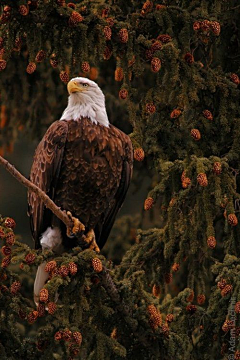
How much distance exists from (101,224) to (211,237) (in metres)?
1.28

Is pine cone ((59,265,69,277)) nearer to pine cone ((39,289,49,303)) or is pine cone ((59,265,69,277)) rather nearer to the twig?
pine cone ((39,289,49,303))

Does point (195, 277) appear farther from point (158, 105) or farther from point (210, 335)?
point (158, 105)

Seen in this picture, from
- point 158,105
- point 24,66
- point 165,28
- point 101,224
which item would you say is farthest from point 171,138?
point 24,66

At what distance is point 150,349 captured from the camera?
436 cm

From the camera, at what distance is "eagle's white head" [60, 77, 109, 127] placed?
17.6ft

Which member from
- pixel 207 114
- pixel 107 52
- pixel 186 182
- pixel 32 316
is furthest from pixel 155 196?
pixel 32 316

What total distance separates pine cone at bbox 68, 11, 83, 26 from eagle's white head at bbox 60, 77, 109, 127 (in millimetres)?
791

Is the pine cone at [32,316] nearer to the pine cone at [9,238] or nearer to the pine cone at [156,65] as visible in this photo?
the pine cone at [9,238]

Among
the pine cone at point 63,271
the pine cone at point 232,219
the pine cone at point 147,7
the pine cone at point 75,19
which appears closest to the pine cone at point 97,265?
the pine cone at point 63,271

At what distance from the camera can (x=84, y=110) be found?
17.7ft

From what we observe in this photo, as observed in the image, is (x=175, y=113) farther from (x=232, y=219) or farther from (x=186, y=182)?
(x=232, y=219)

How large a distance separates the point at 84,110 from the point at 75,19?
95 centimetres

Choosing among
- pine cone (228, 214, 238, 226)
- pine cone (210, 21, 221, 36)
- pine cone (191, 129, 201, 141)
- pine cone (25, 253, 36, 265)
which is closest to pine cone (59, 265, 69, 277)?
pine cone (25, 253, 36, 265)

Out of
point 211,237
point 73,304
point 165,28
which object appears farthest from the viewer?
point 165,28
